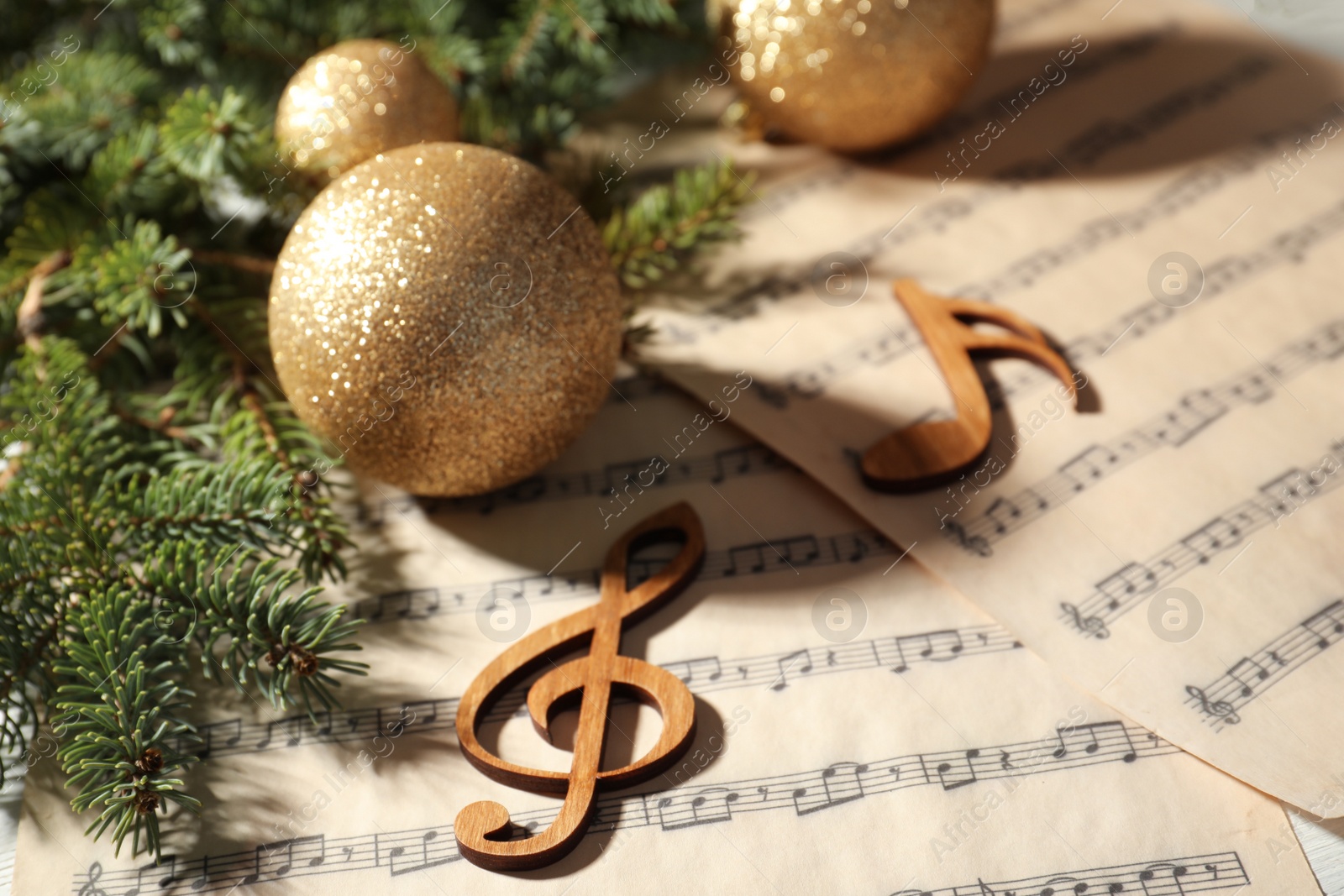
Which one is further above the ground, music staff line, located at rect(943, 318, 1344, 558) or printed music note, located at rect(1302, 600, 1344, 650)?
music staff line, located at rect(943, 318, 1344, 558)

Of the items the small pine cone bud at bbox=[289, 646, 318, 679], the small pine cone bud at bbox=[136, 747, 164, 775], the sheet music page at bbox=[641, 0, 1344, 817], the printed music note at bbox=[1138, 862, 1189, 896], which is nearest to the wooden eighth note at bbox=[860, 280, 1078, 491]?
the sheet music page at bbox=[641, 0, 1344, 817]

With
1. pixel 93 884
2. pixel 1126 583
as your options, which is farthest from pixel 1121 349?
pixel 93 884

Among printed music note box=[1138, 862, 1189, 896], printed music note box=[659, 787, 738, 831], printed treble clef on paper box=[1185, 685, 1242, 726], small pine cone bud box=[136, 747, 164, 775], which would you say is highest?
small pine cone bud box=[136, 747, 164, 775]

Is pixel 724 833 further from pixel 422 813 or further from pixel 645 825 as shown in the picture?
pixel 422 813

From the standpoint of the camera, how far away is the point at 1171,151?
117 cm

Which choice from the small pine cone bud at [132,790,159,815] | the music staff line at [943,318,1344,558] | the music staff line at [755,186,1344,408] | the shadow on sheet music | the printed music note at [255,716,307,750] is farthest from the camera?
the shadow on sheet music

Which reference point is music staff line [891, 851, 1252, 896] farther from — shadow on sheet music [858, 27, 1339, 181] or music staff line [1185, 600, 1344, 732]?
shadow on sheet music [858, 27, 1339, 181]

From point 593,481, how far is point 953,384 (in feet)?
1.16

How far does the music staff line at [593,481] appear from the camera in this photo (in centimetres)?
88

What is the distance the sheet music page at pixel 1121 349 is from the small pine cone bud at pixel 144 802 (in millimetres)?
562

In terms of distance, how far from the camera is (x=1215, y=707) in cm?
71

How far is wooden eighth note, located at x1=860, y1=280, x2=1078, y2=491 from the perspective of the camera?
2.80 feet

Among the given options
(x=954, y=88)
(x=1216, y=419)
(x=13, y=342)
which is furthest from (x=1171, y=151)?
(x=13, y=342)

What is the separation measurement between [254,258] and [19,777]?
49cm
